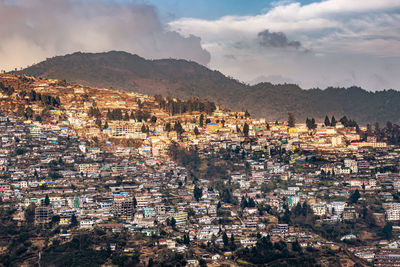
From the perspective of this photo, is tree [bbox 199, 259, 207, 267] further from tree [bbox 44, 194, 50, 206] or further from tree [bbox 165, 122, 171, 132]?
tree [bbox 165, 122, 171, 132]

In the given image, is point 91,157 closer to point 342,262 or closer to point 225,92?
point 342,262

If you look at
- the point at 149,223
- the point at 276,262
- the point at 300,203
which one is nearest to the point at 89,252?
the point at 149,223

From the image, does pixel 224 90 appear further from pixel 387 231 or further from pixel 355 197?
pixel 387 231

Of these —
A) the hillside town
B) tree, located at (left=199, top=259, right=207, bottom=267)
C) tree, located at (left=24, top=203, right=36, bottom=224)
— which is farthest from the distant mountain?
tree, located at (left=199, top=259, right=207, bottom=267)

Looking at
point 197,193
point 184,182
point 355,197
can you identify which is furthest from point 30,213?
point 355,197

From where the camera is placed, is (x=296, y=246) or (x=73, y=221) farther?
(x=73, y=221)

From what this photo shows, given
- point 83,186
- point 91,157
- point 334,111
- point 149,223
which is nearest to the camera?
point 149,223
